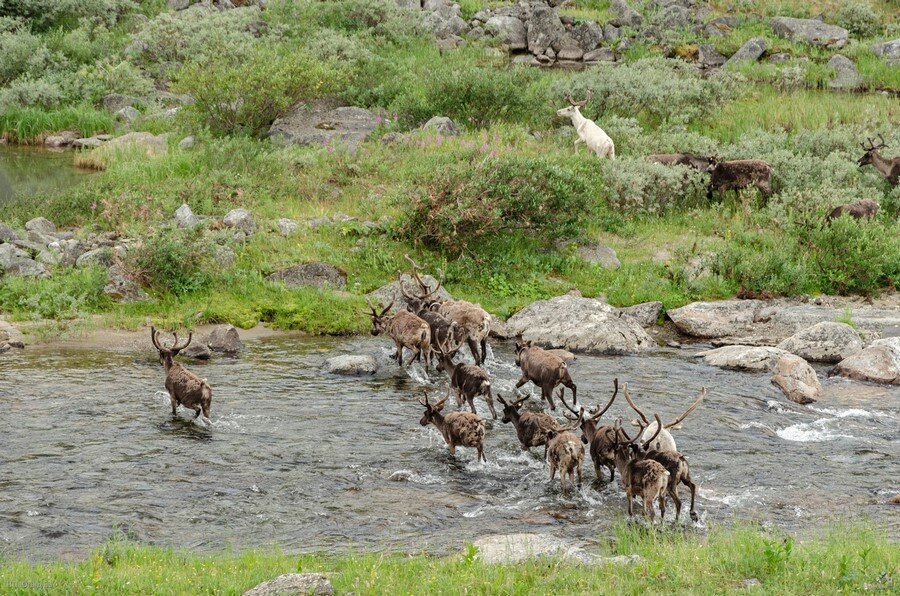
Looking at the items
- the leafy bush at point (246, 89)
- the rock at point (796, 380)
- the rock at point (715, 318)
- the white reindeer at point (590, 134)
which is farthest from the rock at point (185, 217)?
the rock at point (796, 380)

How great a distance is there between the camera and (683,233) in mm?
22859

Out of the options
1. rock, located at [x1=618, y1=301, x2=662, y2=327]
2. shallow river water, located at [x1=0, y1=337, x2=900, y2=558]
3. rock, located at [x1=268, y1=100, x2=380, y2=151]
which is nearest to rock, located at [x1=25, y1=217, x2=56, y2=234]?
shallow river water, located at [x1=0, y1=337, x2=900, y2=558]

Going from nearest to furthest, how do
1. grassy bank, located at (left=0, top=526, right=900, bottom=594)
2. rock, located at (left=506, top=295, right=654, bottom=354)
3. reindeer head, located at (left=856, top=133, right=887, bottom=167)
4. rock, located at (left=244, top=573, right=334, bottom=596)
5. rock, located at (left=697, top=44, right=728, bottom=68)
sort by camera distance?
1. rock, located at (left=244, top=573, right=334, bottom=596)
2. grassy bank, located at (left=0, top=526, right=900, bottom=594)
3. rock, located at (left=506, top=295, right=654, bottom=354)
4. reindeer head, located at (left=856, top=133, right=887, bottom=167)
5. rock, located at (left=697, top=44, right=728, bottom=68)

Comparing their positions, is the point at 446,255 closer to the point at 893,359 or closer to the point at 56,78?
the point at 893,359

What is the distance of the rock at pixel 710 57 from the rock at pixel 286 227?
912 inches

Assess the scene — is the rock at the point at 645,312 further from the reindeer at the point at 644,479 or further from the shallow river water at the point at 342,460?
the reindeer at the point at 644,479

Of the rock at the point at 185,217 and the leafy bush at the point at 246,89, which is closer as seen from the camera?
the rock at the point at 185,217

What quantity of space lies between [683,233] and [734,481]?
36.2 feet

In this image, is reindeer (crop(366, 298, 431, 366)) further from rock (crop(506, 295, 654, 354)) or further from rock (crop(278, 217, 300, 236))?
rock (crop(278, 217, 300, 236))

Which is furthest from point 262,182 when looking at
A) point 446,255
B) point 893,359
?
point 893,359

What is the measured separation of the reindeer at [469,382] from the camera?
14680mm

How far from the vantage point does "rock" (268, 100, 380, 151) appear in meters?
27.3

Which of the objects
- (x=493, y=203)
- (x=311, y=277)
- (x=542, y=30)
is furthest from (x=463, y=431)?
(x=542, y=30)

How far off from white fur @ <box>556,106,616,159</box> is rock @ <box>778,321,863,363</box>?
8.41 metres
